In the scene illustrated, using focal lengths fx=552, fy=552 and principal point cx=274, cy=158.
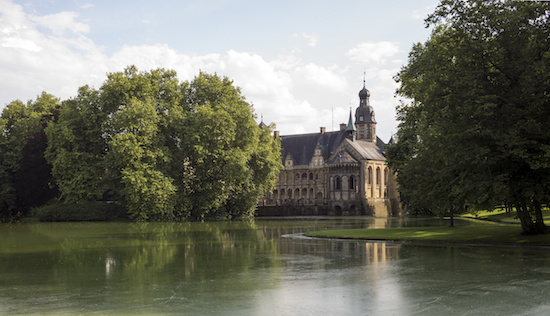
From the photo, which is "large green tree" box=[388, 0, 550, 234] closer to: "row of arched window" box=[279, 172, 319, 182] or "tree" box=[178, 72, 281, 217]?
"tree" box=[178, 72, 281, 217]

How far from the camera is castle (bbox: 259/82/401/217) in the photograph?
103 metres

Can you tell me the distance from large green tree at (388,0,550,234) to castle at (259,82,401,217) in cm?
6760

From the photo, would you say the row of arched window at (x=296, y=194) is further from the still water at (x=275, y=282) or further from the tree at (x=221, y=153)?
the still water at (x=275, y=282)

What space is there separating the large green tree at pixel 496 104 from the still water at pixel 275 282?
3.99 metres

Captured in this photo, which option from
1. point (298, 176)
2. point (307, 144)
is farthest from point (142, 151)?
point (307, 144)

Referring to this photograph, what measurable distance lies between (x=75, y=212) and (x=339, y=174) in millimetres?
55602

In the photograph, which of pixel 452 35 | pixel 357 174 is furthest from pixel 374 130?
pixel 452 35

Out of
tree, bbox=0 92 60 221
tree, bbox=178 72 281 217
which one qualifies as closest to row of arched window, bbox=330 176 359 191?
tree, bbox=178 72 281 217

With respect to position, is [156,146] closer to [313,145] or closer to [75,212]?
[75,212]

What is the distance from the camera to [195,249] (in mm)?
22750

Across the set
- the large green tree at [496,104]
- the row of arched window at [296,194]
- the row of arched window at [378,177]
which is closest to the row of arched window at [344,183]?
the row of arched window at [378,177]

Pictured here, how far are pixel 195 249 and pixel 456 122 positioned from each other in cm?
1350

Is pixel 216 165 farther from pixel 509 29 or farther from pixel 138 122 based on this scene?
pixel 509 29

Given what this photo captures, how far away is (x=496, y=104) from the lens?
934 inches
